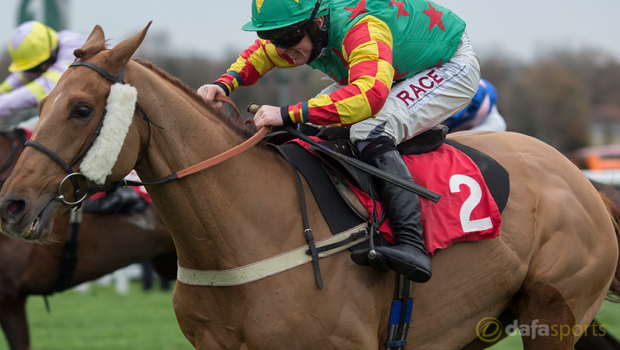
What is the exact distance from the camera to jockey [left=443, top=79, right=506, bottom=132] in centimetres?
573

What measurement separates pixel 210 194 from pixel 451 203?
1132mm

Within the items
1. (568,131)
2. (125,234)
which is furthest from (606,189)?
(568,131)

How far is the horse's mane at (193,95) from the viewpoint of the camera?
249 cm

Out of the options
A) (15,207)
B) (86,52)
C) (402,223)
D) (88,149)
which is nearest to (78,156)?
(88,149)

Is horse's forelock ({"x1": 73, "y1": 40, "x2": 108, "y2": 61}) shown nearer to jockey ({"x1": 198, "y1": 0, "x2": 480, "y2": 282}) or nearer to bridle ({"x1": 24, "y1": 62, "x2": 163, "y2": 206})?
bridle ({"x1": 24, "y1": 62, "x2": 163, "y2": 206})

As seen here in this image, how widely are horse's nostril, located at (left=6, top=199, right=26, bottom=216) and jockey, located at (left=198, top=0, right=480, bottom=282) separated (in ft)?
3.12

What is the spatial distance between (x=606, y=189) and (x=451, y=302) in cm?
164

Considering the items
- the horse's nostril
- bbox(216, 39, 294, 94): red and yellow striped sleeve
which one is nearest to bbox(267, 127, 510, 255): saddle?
bbox(216, 39, 294, 94): red and yellow striped sleeve

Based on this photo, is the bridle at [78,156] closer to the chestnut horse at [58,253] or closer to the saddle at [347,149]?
the saddle at [347,149]

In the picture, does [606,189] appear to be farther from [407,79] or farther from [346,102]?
[346,102]

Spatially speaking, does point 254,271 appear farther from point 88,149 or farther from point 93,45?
point 93,45

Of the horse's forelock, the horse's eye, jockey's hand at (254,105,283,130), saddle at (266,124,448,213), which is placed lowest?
saddle at (266,124,448,213)

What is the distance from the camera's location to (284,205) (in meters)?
2.59

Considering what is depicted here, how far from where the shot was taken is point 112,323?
6.89m
